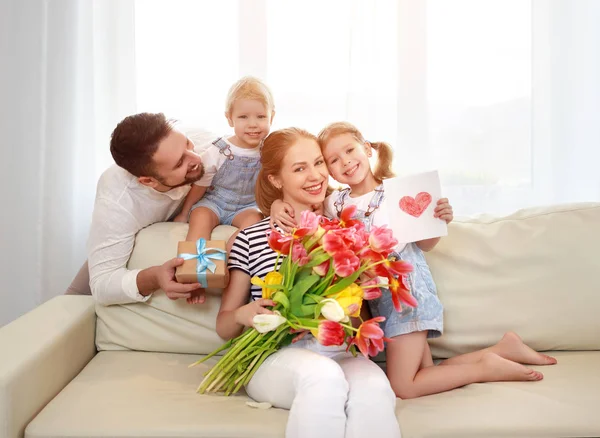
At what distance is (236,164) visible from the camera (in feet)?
7.63

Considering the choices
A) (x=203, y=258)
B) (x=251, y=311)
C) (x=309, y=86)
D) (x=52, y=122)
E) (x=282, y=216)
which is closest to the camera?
(x=251, y=311)

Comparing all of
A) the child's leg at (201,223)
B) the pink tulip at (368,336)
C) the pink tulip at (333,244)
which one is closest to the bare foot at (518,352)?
the pink tulip at (368,336)

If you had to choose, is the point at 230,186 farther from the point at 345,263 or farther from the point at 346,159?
the point at 345,263

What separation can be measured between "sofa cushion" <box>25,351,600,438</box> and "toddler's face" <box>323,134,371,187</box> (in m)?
0.68

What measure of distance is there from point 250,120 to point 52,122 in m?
1.00

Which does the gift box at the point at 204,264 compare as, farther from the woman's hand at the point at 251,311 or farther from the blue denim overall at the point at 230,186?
the blue denim overall at the point at 230,186

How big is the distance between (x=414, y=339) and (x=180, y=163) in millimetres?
881

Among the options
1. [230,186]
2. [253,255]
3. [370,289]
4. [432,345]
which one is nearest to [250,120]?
[230,186]

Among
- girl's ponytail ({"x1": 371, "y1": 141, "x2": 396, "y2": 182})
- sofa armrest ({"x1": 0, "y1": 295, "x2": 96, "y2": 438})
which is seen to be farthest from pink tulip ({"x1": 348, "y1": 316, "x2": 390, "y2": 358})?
sofa armrest ({"x1": 0, "y1": 295, "x2": 96, "y2": 438})

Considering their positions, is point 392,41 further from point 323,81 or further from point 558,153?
→ point 558,153

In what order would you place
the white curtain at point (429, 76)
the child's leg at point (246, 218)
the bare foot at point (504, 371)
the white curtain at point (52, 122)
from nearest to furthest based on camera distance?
the bare foot at point (504, 371)
the child's leg at point (246, 218)
the white curtain at point (52, 122)
the white curtain at point (429, 76)

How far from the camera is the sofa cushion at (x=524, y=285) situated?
6.84ft

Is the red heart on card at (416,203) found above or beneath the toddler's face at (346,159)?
beneath

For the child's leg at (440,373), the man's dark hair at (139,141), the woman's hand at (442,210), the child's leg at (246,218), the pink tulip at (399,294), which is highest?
the man's dark hair at (139,141)
